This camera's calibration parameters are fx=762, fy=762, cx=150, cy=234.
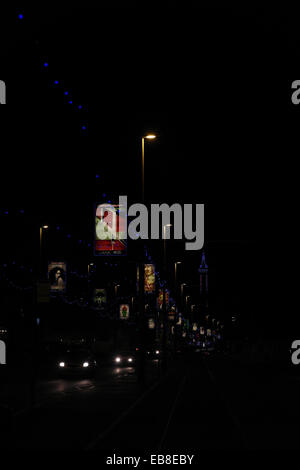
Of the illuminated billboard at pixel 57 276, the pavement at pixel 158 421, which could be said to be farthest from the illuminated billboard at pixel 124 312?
the pavement at pixel 158 421

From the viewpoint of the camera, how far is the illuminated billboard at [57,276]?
46.0 meters

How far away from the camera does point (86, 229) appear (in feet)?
245

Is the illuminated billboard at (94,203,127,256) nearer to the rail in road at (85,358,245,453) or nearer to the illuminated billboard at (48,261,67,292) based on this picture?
the rail in road at (85,358,245,453)

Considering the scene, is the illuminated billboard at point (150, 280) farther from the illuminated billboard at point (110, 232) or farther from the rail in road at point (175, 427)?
the rail in road at point (175, 427)

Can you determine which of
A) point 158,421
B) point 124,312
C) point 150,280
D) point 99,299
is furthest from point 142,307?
point 124,312

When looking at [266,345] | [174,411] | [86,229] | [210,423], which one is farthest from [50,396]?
[266,345]

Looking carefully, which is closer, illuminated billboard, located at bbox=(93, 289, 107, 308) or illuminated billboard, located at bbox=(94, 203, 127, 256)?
illuminated billboard, located at bbox=(94, 203, 127, 256)

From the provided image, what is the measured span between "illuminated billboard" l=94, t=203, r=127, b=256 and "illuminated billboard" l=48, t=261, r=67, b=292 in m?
14.0

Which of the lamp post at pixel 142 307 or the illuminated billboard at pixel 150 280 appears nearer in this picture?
the lamp post at pixel 142 307

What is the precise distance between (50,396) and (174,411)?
26.9ft

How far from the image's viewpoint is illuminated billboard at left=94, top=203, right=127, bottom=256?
3206cm

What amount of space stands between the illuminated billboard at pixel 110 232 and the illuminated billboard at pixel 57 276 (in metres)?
14.0

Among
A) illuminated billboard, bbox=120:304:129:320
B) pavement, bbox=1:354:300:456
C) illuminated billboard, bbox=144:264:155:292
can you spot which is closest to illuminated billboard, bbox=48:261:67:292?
illuminated billboard, bbox=144:264:155:292

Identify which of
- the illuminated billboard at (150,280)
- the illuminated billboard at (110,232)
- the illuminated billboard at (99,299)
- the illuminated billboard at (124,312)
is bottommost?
the illuminated billboard at (124,312)
